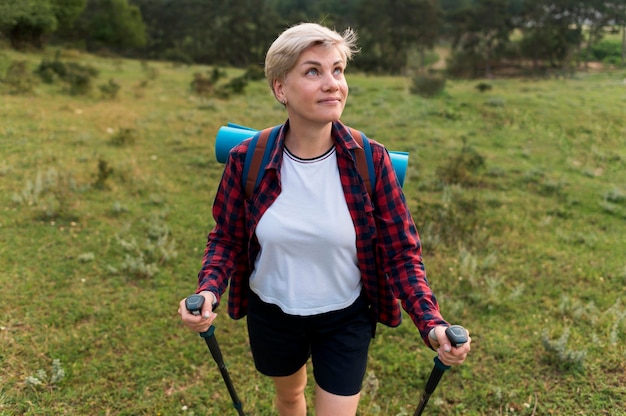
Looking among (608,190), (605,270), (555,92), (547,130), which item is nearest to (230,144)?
(605,270)

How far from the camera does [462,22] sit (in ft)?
142

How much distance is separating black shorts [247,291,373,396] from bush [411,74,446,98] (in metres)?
17.8

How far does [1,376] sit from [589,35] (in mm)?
43158

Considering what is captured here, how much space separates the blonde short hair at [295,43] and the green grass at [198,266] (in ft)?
9.29

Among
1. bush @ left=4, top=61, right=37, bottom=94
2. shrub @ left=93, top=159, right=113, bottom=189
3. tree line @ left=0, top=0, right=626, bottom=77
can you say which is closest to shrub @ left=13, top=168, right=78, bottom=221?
shrub @ left=93, top=159, right=113, bottom=189

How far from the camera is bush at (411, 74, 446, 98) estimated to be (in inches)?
749

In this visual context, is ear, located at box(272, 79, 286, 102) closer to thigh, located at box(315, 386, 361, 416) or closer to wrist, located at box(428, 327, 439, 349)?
wrist, located at box(428, 327, 439, 349)

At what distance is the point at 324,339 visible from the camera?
2.37 m

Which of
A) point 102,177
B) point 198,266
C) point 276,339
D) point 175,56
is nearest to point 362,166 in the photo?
point 276,339

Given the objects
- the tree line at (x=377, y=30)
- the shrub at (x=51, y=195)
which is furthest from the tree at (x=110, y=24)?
the shrub at (x=51, y=195)

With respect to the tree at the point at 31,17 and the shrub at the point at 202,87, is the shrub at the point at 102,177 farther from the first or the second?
the tree at the point at 31,17

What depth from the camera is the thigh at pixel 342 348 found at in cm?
231

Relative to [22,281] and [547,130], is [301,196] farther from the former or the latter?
[547,130]

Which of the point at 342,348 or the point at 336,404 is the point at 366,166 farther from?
the point at 336,404
